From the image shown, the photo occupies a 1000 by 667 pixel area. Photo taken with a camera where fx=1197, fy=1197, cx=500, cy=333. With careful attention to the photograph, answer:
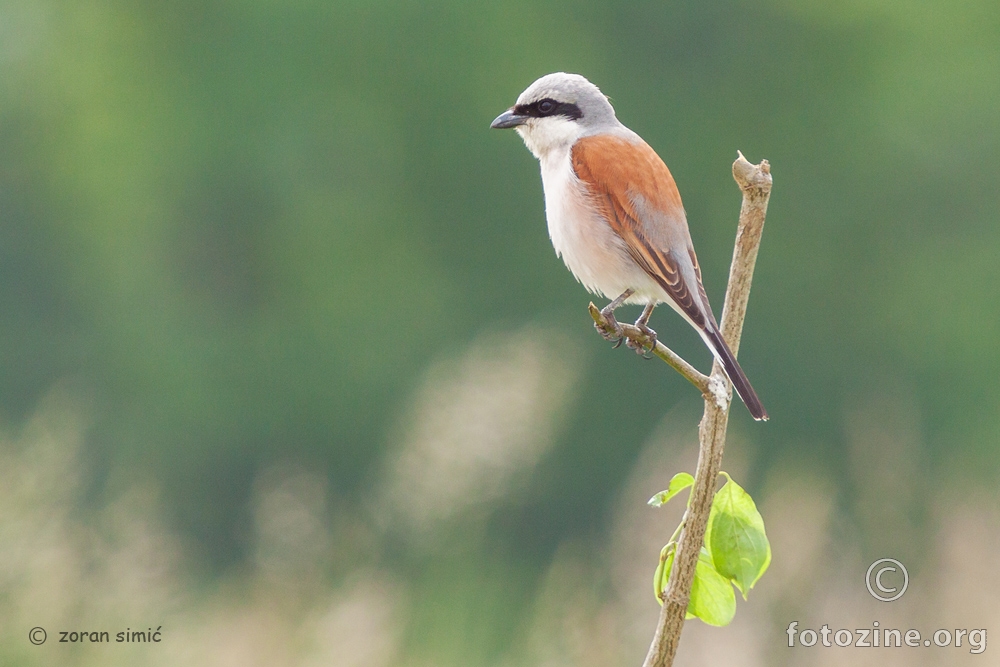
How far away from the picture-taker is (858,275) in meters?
20.0

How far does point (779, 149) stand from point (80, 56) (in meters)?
13.1

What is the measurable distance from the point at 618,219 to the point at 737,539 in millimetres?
1364

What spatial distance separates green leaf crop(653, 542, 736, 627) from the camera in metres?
1.65

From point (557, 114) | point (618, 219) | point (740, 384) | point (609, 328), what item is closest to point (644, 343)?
point (609, 328)

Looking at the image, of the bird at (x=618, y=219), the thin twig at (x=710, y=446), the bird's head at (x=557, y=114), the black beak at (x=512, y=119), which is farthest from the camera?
the black beak at (x=512, y=119)

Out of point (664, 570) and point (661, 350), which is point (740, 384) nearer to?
point (661, 350)

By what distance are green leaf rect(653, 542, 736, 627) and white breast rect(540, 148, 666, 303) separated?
4.08 feet

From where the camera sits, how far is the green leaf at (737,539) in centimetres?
162

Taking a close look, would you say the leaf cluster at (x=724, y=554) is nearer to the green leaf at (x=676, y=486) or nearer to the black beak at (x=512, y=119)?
the green leaf at (x=676, y=486)

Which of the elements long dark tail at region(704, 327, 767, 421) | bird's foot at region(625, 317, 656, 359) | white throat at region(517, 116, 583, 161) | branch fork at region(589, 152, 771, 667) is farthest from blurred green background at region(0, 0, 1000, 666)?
branch fork at region(589, 152, 771, 667)

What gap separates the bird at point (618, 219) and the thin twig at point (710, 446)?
0.76 metres

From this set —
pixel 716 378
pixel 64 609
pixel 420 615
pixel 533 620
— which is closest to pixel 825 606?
pixel 533 620

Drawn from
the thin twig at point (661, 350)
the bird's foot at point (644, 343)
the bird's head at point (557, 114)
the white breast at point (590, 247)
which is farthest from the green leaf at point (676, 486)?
the bird's head at point (557, 114)

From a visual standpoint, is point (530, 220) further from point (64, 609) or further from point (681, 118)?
point (64, 609)
